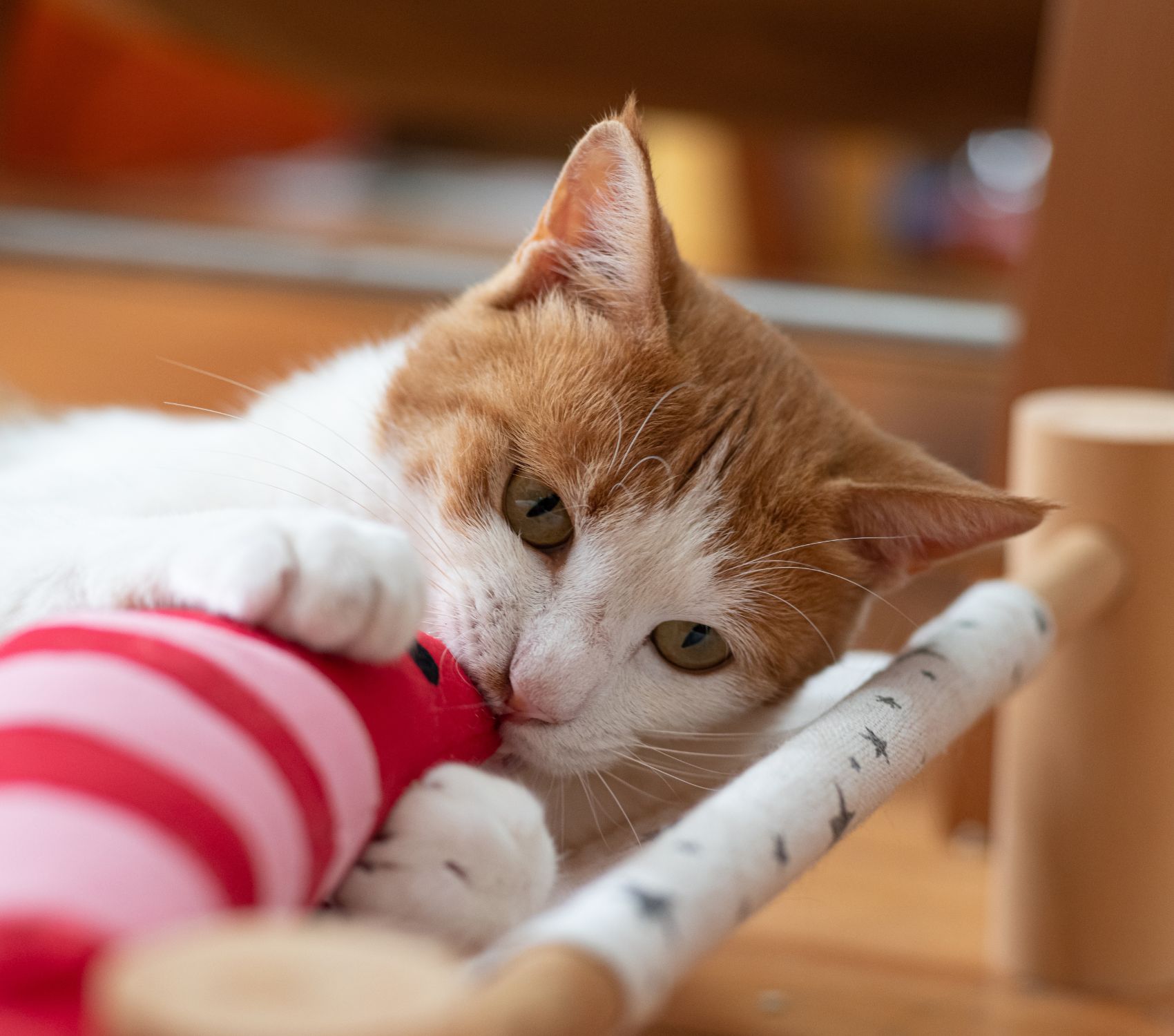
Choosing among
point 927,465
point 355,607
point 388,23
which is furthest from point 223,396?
point 355,607

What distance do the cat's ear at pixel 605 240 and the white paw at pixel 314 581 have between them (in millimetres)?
443

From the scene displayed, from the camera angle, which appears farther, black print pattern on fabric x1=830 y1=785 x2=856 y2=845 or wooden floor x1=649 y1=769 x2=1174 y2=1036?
wooden floor x1=649 y1=769 x2=1174 y2=1036

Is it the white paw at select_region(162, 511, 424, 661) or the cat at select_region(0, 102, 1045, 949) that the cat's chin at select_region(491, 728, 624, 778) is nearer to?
the cat at select_region(0, 102, 1045, 949)

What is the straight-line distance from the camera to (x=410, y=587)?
0.67m

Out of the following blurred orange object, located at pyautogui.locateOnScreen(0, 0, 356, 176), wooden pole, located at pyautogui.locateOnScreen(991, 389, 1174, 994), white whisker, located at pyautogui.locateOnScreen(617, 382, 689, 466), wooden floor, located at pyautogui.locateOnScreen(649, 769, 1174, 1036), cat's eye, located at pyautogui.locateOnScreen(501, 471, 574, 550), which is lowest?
wooden floor, located at pyautogui.locateOnScreen(649, 769, 1174, 1036)

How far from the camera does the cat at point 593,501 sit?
3.02 feet

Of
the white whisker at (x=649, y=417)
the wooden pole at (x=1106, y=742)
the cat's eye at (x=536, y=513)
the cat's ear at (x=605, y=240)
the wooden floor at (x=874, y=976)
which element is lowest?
the wooden floor at (x=874, y=976)

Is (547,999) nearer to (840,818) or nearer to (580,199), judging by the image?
(840,818)

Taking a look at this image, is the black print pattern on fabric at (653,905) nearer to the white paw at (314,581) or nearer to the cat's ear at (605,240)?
the white paw at (314,581)

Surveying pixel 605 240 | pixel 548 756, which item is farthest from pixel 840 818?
pixel 605 240

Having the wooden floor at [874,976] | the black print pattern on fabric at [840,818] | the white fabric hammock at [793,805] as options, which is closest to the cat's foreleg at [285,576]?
the white fabric hammock at [793,805]

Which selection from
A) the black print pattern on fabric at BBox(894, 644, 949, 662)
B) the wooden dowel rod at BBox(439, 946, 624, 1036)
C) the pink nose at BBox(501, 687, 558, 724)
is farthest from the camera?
the black print pattern on fabric at BBox(894, 644, 949, 662)

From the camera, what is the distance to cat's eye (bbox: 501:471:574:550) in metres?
0.98

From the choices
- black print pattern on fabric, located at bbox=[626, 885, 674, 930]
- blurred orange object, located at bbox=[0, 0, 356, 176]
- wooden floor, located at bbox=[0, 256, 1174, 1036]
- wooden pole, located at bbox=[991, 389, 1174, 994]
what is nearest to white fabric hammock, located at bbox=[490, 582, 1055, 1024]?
black print pattern on fabric, located at bbox=[626, 885, 674, 930]
